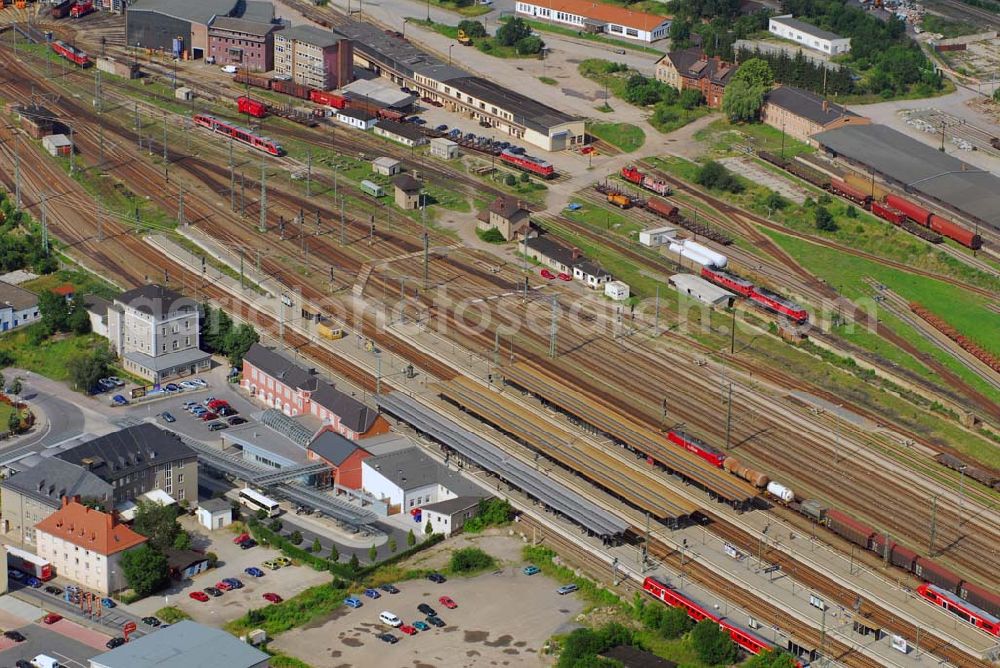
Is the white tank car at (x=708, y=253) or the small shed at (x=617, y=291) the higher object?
the white tank car at (x=708, y=253)

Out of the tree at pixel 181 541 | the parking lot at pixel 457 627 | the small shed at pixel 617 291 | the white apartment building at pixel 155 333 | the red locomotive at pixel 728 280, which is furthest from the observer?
the small shed at pixel 617 291

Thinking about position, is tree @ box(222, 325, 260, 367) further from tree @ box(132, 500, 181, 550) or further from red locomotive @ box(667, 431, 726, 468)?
red locomotive @ box(667, 431, 726, 468)

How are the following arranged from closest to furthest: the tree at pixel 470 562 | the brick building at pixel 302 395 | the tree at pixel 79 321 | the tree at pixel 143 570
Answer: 1. the tree at pixel 143 570
2. the tree at pixel 470 562
3. the brick building at pixel 302 395
4. the tree at pixel 79 321

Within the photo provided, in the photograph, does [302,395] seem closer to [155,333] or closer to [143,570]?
[155,333]

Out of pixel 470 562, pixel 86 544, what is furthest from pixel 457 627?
pixel 86 544

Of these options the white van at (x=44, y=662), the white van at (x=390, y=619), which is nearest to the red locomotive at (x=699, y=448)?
the white van at (x=390, y=619)

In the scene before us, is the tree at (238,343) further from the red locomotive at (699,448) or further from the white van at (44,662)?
the white van at (44,662)

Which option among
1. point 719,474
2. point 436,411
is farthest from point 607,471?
point 436,411

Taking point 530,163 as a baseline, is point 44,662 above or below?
below
